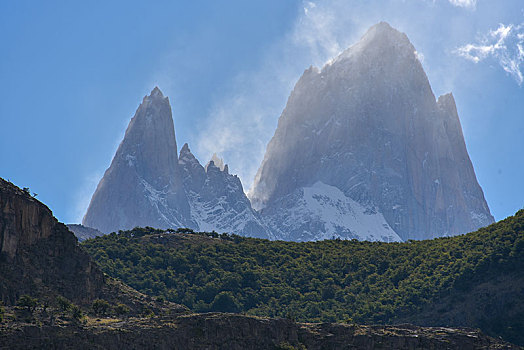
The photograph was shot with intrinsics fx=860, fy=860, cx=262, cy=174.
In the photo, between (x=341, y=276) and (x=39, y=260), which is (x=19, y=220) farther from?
(x=341, y=276)

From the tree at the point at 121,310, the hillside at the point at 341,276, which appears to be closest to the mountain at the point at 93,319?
the tree at the point at 121,310

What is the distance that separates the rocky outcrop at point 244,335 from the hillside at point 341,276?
2138 cm

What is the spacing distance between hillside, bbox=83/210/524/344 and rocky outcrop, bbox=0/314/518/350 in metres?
21.4

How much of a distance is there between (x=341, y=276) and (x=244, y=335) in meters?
53.5

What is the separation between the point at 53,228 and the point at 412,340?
31.6 metres

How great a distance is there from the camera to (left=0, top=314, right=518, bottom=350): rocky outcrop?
204 ft

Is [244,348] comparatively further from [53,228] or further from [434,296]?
[434,296]

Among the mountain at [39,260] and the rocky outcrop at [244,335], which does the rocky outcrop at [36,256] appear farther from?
the rocky outcrop at [244,335]

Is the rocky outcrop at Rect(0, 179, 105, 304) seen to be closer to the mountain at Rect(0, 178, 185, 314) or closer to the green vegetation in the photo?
the mountain at Rect(0, 178, 185, 314)

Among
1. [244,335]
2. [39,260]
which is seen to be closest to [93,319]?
[39,260]

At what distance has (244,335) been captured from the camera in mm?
69062

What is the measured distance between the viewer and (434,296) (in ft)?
339

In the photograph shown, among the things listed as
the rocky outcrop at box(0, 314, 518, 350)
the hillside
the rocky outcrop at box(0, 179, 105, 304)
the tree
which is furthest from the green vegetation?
the hillside

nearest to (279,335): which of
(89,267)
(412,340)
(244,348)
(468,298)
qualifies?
(244,348)
